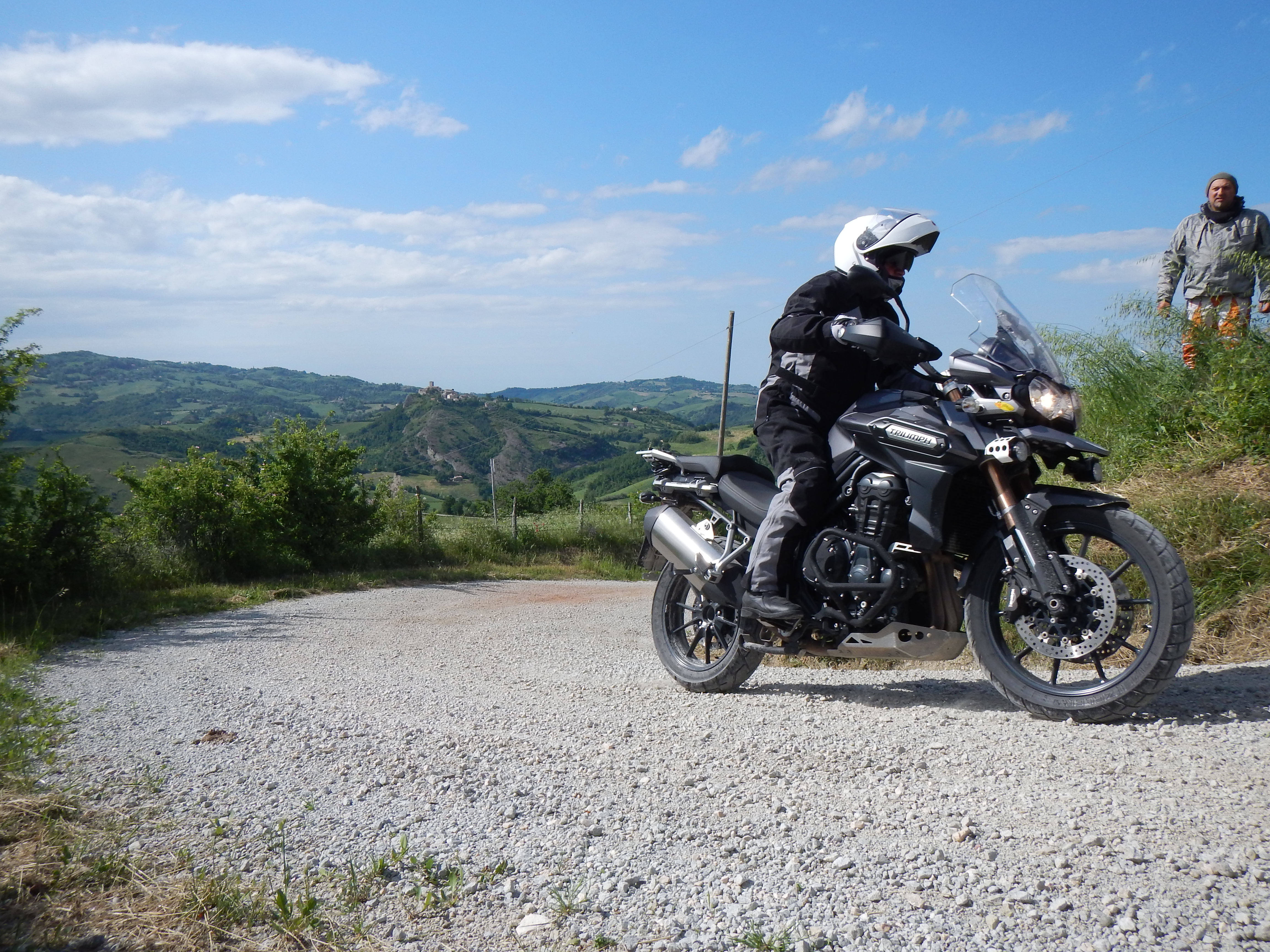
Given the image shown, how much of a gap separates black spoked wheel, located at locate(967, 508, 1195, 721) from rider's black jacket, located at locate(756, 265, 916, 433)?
1.10 m

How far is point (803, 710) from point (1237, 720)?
184cm

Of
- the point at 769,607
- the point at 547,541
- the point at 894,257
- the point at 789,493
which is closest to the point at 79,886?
the point at 769,607

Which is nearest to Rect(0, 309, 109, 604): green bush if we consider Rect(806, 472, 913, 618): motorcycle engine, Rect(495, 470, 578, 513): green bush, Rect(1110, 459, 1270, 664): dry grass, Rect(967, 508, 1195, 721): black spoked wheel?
Rect(806, 472, 913, 618): motorcycle engine

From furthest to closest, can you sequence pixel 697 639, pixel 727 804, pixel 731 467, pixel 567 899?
pixel 697 639 < pixel 731 467 < pixel 727 804 < pixel 567 899

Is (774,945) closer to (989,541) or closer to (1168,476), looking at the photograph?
(989,541)

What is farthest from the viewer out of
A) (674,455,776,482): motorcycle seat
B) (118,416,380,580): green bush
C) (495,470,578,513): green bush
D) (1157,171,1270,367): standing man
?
(495,470,578,513): green bush

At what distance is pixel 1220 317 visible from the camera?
7.67 meters

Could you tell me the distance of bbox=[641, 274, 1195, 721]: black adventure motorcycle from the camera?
3.87 m

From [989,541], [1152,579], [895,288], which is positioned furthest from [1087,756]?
[895,288]

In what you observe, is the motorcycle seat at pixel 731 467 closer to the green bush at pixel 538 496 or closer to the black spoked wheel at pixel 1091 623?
the black spoked wheel at pixel 1091 623

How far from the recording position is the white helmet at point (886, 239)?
4.71 metres

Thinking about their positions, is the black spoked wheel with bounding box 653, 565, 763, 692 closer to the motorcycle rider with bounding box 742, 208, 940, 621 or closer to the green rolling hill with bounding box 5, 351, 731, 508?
the motorcycle rider with bounding box 742, 208, 940, 621

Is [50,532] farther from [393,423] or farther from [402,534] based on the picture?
[393,423]

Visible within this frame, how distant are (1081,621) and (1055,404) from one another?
3.10 ft
